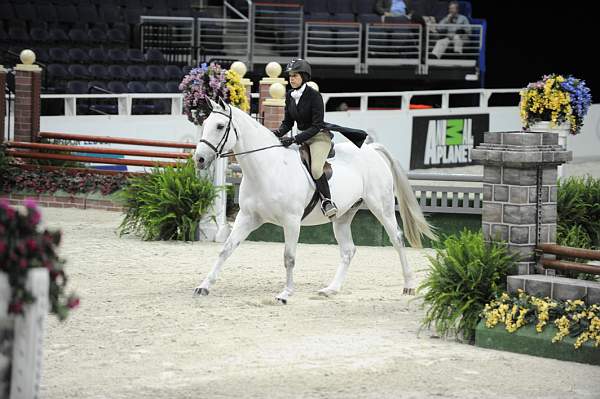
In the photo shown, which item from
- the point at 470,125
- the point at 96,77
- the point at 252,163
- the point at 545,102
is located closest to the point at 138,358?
the point at 252,163

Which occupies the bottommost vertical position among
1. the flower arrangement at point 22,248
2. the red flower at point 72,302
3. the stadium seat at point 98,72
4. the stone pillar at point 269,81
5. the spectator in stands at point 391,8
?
the red flower at point 72,302

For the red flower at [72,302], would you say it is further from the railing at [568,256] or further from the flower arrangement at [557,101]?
the flower arrangement at [557,101]

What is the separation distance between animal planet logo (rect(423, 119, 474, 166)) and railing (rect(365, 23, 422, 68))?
213 cm

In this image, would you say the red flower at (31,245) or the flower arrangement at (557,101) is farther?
the flower arrangement at (557,101)

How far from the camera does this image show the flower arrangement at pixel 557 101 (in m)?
14.9

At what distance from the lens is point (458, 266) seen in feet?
28.5

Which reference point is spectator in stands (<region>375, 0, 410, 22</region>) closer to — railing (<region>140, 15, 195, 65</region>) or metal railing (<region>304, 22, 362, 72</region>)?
metal railing (<region>304, 22, 362, 72</region>)

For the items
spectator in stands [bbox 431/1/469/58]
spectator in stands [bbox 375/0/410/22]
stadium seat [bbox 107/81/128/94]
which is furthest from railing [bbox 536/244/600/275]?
spectator in stands [bbox 375/0/410/22]

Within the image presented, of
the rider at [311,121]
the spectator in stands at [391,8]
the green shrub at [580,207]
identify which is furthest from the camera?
the spectator in stands at [391,8]

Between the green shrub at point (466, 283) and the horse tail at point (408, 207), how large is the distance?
2510mm

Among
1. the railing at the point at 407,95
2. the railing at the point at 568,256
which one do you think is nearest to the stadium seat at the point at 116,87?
the railing at the point at 407,95

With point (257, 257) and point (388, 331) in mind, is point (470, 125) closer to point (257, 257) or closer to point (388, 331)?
point (257, 257)

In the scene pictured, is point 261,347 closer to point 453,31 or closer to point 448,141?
point 448,141

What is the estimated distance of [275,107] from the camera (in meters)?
15.9
